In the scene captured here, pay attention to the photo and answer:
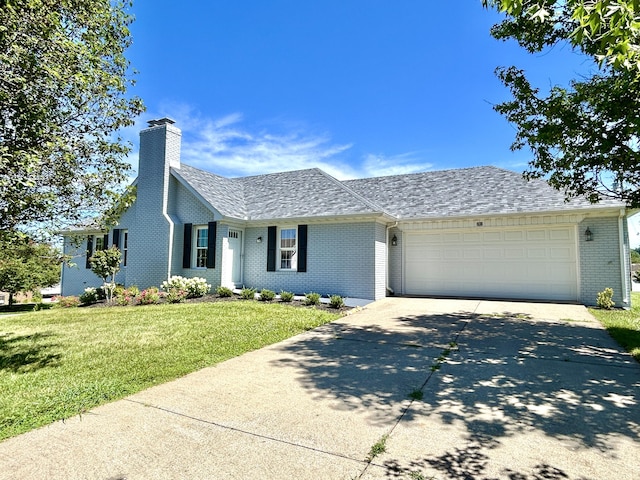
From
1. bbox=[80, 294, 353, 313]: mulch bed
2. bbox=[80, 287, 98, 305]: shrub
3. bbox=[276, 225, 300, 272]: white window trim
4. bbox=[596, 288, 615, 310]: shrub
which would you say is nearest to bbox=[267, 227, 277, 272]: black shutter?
bbox=[276, 225, 300, 272]: white window trim

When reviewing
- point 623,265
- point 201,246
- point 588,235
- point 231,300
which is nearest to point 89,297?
point 201,246

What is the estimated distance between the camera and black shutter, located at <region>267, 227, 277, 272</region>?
14195 millimetres

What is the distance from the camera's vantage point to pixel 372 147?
17.1 m

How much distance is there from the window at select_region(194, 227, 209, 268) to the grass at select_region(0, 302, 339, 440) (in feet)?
12.7

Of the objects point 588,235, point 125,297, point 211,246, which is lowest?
point 125,297

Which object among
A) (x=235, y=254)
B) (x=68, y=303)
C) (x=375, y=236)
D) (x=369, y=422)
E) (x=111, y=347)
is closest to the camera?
(x=369, y=422)

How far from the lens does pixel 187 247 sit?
49.1ft

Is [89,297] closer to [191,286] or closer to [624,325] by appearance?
[191,286]

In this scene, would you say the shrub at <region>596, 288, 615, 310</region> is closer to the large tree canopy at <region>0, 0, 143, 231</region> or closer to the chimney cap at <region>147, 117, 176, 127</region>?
the large tree canopy at <region>0, 0, 143, 231</region>

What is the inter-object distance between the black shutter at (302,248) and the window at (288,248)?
43 cm

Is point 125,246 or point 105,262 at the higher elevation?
point 125,246

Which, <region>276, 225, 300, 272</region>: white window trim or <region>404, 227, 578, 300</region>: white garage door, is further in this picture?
<region>276, 225, 300, 272</region>: white window trim

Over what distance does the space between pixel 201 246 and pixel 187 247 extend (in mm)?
622

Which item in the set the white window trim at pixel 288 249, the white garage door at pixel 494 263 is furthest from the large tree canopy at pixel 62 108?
the white garage door at pixel 494 263
